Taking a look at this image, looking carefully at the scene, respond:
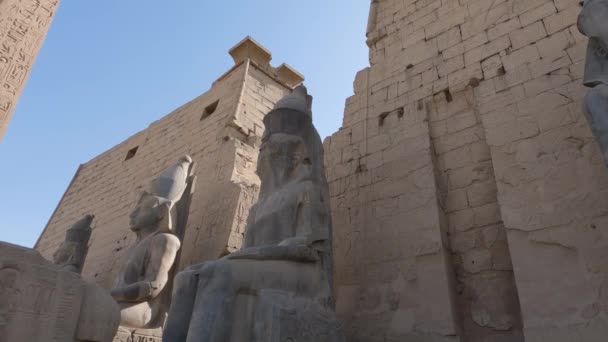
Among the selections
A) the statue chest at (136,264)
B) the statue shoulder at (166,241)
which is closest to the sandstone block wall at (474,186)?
the statue shoulder at (166,241)

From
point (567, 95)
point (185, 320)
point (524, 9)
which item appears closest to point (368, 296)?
point (185, 320)

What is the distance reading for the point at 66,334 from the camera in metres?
2.32

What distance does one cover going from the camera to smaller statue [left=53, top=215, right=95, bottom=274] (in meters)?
5.80

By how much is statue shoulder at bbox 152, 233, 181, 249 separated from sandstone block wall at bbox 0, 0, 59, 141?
1564 mm

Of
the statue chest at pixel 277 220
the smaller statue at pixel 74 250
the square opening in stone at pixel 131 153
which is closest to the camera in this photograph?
the statue chest at pixel 277 220

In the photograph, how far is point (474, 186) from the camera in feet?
11.1

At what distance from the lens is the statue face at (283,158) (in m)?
3.10

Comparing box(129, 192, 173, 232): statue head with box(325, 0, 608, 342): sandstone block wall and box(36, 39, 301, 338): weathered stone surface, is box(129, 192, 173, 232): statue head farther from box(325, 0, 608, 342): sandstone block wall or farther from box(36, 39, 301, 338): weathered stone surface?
box(325, 0, 608, 342): sandstone block wall

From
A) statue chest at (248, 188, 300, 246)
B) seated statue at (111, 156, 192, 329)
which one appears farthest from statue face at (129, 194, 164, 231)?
statue chest at (248, 188, 300, 246)

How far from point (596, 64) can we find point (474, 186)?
3.97ft

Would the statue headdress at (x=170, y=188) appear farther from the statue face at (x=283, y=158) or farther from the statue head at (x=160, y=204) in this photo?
the statue face at (x=283, y=158)

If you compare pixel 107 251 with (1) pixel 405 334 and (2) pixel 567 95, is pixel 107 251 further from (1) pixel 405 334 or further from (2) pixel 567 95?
(2) pixel 567 95

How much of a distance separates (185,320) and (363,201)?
6.58 ft

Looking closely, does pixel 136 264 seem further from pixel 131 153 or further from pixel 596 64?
pixel 131 153
